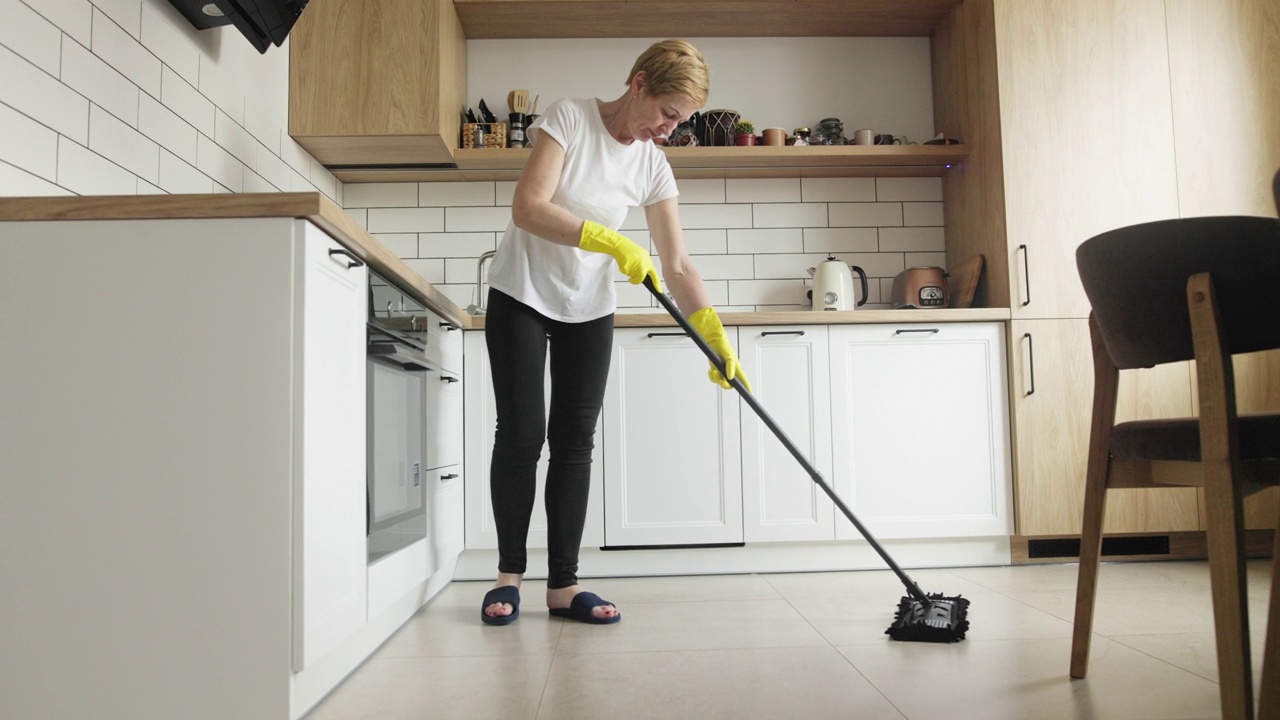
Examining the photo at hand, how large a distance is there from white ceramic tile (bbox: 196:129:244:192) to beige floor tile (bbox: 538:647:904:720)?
1368mm

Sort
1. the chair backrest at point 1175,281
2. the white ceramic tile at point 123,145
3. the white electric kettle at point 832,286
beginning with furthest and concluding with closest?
the white electric kettle at point 832,286
the white ceramic tile at point 123,145
the chair backrest at point 1175,281

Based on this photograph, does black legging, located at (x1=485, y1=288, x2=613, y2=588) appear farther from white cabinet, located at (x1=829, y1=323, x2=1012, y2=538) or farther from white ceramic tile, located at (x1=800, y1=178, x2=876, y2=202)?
white ceramic tile, located at (x1=800, y1=178, x2=876, y2=202)

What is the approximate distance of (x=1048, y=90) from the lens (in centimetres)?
288

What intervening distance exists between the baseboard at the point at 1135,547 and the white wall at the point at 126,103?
2.43 meters

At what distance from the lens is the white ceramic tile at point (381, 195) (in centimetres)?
321

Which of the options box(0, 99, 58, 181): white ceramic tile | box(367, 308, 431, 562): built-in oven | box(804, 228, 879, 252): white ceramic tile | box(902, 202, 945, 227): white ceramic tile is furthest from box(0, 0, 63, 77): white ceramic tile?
box(902, 202, 945, 227): white ceramic tile

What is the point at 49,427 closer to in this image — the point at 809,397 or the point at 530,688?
the point at 530,688

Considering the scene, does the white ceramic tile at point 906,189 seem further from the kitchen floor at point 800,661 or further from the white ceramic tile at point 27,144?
the white ceramic tile at point 27,144

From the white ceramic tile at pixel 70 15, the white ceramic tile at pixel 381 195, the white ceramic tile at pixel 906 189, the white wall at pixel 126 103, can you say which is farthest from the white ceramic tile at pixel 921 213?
the white ceramic tile at pixel 70 15

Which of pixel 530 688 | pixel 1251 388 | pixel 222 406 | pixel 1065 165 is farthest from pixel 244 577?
pixel 1251 388

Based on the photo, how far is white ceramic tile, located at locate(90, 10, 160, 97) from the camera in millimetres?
1722

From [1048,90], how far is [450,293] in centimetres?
202

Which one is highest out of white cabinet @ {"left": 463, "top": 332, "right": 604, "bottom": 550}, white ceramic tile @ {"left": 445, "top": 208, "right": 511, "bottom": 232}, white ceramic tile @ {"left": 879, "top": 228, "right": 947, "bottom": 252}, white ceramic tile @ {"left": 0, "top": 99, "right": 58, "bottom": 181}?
white ceramic tile @ {"left": 445, "top": 208, "right": 511, "bottom": 232}

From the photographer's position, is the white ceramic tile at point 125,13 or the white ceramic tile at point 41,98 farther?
the white ceramic tile at point 125,13
